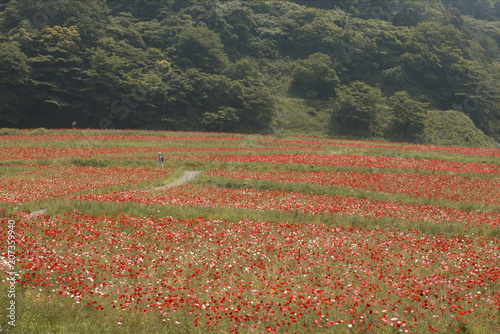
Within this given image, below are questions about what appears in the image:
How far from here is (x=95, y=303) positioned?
28.0 feet

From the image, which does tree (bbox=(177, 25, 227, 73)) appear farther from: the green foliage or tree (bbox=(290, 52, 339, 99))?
the green foliage

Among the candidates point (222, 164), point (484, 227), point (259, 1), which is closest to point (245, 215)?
point (484, 227)

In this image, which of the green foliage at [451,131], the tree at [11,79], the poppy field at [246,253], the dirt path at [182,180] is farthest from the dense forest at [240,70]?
the poppy field at [246,253]

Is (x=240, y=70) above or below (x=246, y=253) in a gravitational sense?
above

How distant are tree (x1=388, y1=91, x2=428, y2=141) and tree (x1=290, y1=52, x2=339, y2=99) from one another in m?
13.5

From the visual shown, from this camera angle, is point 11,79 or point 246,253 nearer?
point 246,253

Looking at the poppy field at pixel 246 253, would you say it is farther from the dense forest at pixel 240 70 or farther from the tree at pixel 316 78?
the tree at pixel 316 78

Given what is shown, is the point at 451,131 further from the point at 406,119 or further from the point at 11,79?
the point at 11,79

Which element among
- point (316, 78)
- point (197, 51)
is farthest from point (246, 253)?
point (316, 78)

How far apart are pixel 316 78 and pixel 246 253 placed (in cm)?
6156

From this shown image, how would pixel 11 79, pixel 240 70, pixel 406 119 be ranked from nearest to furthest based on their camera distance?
pixel 11 79
pixel 406 119
pixel 240 70

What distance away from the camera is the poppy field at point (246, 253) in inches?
328

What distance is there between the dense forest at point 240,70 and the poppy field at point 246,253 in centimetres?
3310

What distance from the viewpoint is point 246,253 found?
11672 mm
